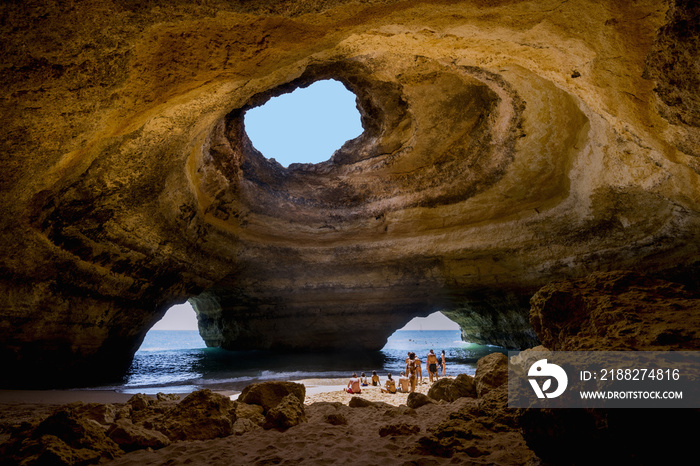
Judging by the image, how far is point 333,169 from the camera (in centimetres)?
1081

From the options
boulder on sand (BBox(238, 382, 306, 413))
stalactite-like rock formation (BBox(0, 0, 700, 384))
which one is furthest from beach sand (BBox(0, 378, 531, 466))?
A: stalactite-like rock formation (BBox(0, 0, 700, 384))

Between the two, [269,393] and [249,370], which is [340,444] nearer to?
[269,393]

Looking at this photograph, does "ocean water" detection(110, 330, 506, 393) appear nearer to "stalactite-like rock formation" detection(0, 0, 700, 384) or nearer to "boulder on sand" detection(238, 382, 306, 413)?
"stalactite-like rock formation" detection(0, 0, 700, 384)

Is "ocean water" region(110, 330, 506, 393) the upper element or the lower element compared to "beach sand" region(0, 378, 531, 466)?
lower

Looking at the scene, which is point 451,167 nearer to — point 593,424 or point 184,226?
point 184,226

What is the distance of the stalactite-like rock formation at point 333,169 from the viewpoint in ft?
12.5

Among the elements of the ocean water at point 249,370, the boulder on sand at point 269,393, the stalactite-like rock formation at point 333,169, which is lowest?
the ocean water at point 249,370

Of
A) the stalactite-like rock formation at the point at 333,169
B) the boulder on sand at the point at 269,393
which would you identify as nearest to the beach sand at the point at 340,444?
the boulder on sand at the point at 269,393

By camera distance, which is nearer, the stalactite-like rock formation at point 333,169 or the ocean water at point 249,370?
the stalactite-like rock formation at point 333,169

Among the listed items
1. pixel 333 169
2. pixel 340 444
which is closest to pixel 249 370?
pixel 333 169

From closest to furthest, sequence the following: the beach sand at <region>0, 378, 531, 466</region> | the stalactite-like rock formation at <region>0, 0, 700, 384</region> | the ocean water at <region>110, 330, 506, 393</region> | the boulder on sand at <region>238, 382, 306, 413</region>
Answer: the beach sand at <region>0, 378, 531, 466</region>
the stalactite-like rock formation at <region>0, 0, 700, 384</region>
the boulder on sand at <region>238, 382, 306, 413</region>
the ocean water at <region>110, 330, 506, 393</region>

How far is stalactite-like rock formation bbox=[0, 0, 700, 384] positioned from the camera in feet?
12.5

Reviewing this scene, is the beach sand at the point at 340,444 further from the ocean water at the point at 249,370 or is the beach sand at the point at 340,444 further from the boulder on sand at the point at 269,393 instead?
the ocean water at the point at 249,370

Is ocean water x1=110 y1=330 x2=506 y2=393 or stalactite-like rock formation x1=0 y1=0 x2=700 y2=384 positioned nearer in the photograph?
stalactite-like rock formation x1=0 y1=0 x2=700 y2=384
